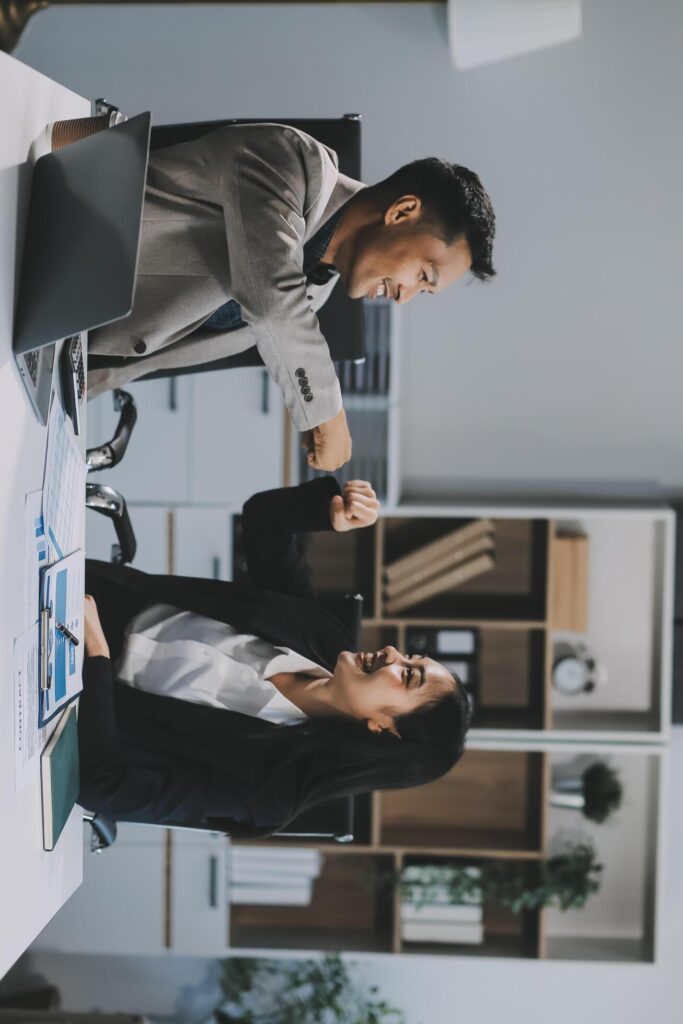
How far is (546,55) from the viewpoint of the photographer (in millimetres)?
3221

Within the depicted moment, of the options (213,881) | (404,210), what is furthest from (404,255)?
(213,881)

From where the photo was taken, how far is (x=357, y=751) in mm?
1929

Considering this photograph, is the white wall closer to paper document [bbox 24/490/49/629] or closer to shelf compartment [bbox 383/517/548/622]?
shelf compartment [bbox 383/517/548/622]

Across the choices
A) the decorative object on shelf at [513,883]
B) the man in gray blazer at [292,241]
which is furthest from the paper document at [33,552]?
the decorative object on shelf at [513,883]

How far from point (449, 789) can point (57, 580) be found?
2417 millimetres

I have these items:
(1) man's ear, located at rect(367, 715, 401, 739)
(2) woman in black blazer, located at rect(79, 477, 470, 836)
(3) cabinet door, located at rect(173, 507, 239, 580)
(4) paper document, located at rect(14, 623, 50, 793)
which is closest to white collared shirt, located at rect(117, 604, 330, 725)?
(2) woman in black blazer, located at rect(79, 477, 470, 836)

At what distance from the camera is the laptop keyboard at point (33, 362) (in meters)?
1.28

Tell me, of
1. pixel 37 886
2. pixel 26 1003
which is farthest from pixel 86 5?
pixel 26 1003

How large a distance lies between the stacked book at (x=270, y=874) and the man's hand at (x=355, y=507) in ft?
6.43

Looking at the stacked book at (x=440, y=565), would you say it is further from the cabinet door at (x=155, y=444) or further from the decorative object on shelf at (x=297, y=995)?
the decorative object on shelf at (x=297, y=995)

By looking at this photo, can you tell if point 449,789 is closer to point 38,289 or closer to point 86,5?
point 38,289

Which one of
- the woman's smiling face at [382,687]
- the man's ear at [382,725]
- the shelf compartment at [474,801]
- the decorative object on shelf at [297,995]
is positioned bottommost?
the decorative object on shelf at [297,995]

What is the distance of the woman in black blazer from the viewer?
5.98ft

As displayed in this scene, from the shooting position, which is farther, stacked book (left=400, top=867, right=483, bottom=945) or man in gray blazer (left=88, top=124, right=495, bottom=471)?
stacked book (left=400, top=867, right=483, bottom=945)
